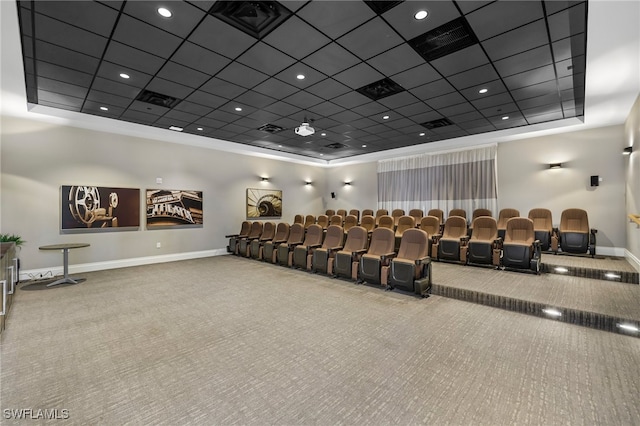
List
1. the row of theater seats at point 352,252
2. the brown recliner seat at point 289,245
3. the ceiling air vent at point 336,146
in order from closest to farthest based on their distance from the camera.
→ the row of theater seats at point 352,252 → the brown recliner seat at point 289,245 → the ceiling air vent at point 336,146

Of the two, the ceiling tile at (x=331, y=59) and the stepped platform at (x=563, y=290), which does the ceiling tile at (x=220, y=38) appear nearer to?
the ceiling tile at (x=331, y=59)

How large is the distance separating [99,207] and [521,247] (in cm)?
906

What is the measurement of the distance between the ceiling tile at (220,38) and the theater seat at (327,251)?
12.5 ft

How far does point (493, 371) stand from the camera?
7.80ft

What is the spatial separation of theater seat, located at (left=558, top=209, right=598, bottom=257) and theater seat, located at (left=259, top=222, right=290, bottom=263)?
19.9ft

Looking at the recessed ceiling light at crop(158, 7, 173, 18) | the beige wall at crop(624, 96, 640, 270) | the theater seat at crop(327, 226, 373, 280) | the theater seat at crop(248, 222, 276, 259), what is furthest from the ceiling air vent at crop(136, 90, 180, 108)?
the beige wall at crop(624, 96, 640, 270)

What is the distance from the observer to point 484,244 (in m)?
5.70

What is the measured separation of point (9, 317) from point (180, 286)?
6.92 ft

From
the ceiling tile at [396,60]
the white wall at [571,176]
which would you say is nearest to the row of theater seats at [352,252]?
the ceiling tile at [396,60]

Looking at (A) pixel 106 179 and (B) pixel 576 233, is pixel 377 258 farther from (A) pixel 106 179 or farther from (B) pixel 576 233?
(A) pixel 106 179

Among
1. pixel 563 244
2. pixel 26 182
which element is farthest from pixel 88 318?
pixel 563 244

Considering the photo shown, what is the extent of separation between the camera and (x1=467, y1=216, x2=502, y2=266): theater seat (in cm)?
566

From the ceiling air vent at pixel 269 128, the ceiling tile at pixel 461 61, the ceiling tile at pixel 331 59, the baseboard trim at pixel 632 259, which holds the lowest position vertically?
the baseboard trim at pixel 632 259

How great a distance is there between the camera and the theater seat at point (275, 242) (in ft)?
23.5
